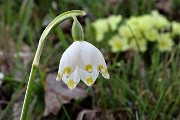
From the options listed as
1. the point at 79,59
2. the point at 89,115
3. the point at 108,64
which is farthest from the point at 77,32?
the point at 108,64

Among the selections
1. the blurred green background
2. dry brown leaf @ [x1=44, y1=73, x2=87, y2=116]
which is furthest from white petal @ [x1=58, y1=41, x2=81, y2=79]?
dry brown leaf @ [x1=44, y1=73, x2=87, y2=116]

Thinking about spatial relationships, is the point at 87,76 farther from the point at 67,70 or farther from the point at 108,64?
the point at 108,64

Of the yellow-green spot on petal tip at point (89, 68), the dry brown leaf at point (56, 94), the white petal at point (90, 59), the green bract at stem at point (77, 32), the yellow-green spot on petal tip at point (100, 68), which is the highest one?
the green bract at stem at point (77, 32)

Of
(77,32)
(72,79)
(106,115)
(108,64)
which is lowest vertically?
(106,115)

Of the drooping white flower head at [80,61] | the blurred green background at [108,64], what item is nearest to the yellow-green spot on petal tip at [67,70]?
the drooping white flower head at [80,61]

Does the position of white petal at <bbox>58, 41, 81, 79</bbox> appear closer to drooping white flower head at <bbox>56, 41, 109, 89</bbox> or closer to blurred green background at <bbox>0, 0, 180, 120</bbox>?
drooping white flower head at <bbox>56, 41, 109, 89</bbox>

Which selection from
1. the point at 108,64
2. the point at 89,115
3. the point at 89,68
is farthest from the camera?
the point at 108,64

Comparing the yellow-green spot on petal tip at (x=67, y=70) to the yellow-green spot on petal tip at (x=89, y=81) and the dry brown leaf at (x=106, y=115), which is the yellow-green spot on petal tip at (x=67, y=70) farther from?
the dry brown leaf at (x=106, y=115)
